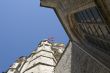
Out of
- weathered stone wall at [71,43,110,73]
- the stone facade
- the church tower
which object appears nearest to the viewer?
the stone facade

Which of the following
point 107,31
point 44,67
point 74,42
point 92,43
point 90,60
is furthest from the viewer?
point 44,67

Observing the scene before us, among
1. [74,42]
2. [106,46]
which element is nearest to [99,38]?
[106,46]

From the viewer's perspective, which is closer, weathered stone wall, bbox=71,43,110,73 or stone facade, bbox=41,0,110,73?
stone facade, bbox=41,0,110,73

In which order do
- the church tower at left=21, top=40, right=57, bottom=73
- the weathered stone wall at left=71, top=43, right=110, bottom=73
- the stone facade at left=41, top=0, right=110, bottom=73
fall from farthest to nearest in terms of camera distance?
the church tower at left=21, top=40, right=57, bottom=73 < the weathered stone wall at left=71, top=43, right=110, bottom=73 < the stone facade at left=41, top=0, right=110, bottom=73

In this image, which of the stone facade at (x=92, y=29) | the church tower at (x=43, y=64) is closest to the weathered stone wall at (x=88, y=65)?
the stone facade at (x=92, y=29)

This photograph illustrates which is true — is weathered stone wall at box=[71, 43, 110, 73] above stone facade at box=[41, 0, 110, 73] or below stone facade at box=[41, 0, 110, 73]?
below

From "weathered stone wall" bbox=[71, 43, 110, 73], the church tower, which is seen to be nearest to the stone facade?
"weathered stone wall" bbox=[71, 43, 110, 73]

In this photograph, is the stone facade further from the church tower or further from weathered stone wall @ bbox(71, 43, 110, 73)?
the church tower

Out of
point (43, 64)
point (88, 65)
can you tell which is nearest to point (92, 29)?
point (88, 65)

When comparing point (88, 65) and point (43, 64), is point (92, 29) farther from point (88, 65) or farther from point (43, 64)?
point (43, 64)

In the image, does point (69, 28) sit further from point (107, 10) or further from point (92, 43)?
point (107, 10)

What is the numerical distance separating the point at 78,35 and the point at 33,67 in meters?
11.9

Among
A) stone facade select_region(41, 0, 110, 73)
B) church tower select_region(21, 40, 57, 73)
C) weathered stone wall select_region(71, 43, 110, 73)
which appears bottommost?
church tower select_region(21, 40, 57, 73)

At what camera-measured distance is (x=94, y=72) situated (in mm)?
9500
